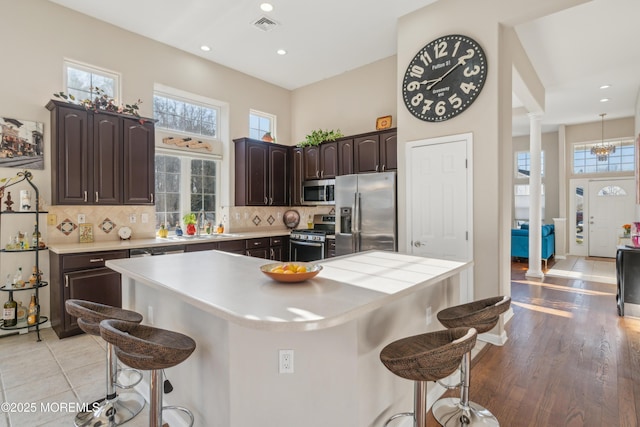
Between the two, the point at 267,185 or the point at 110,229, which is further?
the point at 267,185

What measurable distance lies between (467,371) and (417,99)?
2987mm

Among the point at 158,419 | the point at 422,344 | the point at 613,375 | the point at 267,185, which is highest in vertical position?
the point at 267,185

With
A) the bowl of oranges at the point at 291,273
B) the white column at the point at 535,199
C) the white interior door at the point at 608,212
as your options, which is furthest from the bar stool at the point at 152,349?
the white interior door at the point at 608,212

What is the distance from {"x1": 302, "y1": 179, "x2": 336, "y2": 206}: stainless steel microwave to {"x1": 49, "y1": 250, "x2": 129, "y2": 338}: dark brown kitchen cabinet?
305 cm

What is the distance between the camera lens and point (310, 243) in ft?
18.0

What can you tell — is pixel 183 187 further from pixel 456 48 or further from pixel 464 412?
pixel 464 412

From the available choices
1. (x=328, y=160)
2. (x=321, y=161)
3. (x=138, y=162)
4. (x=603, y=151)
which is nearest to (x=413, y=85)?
(x=328, y=160)

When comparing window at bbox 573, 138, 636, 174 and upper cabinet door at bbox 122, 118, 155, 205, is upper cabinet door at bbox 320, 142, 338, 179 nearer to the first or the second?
upper cabinet door at bbox 122, 118, 155, 205

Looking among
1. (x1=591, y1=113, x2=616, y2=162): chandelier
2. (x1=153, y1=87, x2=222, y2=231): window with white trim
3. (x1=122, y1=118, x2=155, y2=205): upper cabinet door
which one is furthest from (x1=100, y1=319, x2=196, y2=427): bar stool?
(x1=591, y1=113, x2=616, y2=162): chandelier

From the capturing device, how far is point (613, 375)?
9.10ft

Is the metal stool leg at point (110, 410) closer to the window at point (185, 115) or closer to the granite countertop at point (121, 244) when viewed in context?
the granite countertop at point (121, 244)

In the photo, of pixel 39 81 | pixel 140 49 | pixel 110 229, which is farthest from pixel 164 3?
pixel 110 229

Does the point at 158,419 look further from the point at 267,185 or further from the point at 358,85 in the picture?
the point at 358,85

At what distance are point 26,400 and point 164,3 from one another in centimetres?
418
